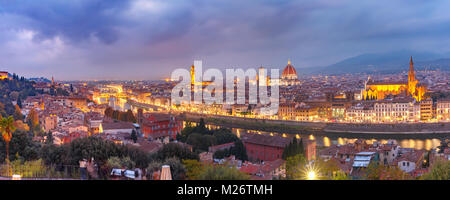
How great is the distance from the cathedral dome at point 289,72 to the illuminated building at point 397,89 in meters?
10.6

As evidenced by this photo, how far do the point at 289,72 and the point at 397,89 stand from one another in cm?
1241

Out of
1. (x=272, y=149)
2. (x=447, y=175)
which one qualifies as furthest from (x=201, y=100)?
(x=447, y=175)

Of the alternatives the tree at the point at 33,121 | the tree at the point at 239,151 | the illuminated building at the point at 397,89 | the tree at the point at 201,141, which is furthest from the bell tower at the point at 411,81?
the tree at the point at 33,121

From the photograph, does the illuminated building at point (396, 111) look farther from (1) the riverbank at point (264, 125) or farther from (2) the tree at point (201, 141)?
(2) the tree at point (201, 141)

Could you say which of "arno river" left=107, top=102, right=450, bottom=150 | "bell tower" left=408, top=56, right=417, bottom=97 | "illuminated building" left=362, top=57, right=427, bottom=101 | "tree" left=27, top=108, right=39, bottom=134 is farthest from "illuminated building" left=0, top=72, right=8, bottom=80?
"bell tower" left=408, top=56, right=417, bottom=97

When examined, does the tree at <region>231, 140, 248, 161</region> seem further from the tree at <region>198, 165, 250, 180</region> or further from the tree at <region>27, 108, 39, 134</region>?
the tree at <region>27, 108, 39, 134</region>

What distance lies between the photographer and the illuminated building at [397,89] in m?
16.1

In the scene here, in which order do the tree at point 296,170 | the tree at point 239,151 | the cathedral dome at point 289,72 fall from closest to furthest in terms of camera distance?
1. the tree at point 296,170
2. the tree at point 239,151
3. the cathedral dome at point 289,72

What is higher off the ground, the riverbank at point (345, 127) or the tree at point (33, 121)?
the tree at point (33, 121)

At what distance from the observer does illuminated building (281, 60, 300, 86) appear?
29.2 metres

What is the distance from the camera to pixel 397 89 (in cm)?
1825

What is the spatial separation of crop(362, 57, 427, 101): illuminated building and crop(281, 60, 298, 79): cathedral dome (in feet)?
34.6

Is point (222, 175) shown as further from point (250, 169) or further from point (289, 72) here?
point (289, 72)
